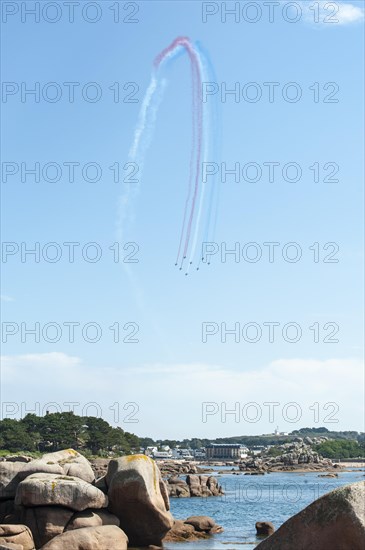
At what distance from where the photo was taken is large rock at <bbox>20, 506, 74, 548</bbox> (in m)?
29.3

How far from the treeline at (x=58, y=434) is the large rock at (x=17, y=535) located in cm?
11017

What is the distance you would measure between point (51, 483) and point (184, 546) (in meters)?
7.04

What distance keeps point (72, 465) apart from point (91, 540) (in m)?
6.46

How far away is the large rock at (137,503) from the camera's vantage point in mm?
31391

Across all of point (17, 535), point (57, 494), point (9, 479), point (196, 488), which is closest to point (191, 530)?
point (57, 494)

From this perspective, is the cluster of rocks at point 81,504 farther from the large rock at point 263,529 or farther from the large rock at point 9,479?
the large rock at point 263,529

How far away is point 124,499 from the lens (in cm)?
3150

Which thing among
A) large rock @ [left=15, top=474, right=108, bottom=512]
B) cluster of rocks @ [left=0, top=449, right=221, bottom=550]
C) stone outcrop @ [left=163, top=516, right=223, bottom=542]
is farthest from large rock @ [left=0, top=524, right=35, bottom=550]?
stone outcrop @ [left=163, top=516, right=223, bottom=542]

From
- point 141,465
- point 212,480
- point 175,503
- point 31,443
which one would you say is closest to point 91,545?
point 141,465

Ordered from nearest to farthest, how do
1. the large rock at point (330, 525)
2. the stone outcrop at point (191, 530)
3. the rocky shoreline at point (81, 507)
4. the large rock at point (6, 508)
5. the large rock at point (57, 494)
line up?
the large rock at point (330, 525)
the rocky shoreline at point (81, 507)
the large rock at point (57, 494)
the large rock at point (6, 508)
the stone outcrop at point (191, 530)

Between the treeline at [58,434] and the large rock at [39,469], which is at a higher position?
the large rock at [39,469]

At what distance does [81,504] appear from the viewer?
98.8ft

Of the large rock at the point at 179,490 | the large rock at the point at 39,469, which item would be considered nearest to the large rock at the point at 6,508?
the large rock at the point at 39,469

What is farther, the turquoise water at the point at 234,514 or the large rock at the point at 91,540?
the turquoise water at the point at 234,514
